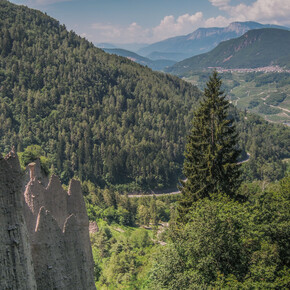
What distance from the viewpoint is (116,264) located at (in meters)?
32.0

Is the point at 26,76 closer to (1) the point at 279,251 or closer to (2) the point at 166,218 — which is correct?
(2) the point at 166,218

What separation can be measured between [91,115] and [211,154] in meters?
121

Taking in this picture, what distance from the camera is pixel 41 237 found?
12.9 metres

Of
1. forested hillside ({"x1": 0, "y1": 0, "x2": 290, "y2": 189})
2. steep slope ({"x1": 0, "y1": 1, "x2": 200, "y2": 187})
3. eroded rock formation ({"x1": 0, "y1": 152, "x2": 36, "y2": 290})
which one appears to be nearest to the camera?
eroded rock formation ({"x1": 0, "y1": 152, "x2": 36, "y2": 290})

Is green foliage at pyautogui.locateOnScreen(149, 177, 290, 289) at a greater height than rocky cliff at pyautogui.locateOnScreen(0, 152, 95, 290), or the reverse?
rocky cliff at pyautogui.locateOnScreen(0, 152, 95, 290)

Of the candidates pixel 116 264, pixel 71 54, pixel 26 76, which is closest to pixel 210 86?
pixel 116 264

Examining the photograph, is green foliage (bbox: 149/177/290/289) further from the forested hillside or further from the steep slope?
the steep slope

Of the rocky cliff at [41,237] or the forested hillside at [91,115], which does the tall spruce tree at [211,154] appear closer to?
the rocky cliff at [41,237]

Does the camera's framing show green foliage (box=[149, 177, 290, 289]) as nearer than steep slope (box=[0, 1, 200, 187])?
Yes

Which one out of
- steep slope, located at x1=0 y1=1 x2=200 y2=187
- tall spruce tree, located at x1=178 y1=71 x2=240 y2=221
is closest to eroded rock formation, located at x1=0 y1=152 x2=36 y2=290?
tall spruce tree, located at x1=178 y1=71 x2=240 y2=221

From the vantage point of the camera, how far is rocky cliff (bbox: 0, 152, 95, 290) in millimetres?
10008

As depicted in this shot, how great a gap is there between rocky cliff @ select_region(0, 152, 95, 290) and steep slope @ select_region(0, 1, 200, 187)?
97264mm

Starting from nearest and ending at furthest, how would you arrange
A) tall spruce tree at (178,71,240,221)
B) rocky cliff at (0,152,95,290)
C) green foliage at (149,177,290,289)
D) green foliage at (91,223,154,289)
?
rocky cliff at (0,152,95,290) < green foliage at (149,177,290,289) < tall spruce tree at (178,71,240,221) < green foliage at (91,223,154,289)

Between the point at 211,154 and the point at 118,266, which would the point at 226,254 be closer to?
the point at 211,154
